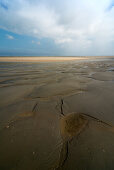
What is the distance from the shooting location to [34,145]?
1.64 metres

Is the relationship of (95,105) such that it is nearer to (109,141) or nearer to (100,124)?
(100,124)

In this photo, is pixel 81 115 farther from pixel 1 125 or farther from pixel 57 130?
pixel 1 125

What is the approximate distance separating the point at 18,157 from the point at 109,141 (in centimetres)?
173

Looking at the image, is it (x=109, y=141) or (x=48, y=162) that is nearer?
(x=48, y=162)

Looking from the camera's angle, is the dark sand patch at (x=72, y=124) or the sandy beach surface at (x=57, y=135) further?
the dark sand patch at (x=72, y=124)

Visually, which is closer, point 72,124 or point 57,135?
point 57,135

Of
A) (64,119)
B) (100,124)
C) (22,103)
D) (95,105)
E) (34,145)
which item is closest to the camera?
(34,145)

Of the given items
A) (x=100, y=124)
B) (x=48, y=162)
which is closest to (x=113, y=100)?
(x=100, y=124)

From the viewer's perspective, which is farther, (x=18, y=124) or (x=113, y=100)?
(x=113, y=100)

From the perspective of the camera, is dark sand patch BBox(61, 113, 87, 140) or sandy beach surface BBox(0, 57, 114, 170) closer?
sandy beach surface BBox(0, 57, 114, 170)

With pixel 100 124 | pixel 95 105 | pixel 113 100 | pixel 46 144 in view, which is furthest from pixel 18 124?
pixel 113 100

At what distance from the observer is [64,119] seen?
228 cm

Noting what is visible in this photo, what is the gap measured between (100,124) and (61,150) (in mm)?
1157

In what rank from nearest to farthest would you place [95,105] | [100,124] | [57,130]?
1. [57,130]
2. [100,124]
3. [95,105]
